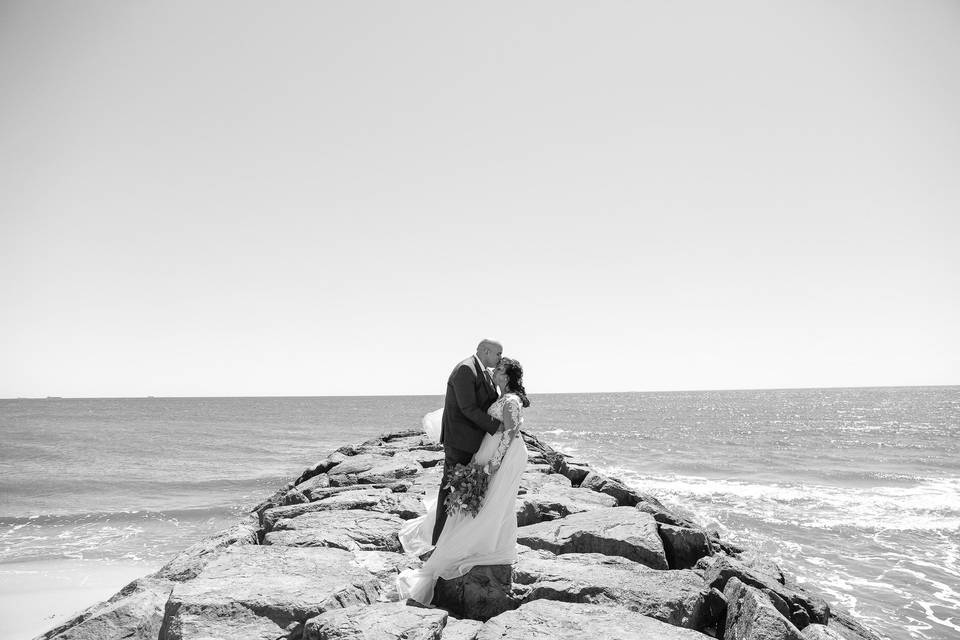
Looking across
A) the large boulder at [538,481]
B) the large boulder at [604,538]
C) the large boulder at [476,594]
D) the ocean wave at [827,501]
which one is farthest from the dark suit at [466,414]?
the ocean wave at [827,501]

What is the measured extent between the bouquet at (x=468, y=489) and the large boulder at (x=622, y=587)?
0.69 m

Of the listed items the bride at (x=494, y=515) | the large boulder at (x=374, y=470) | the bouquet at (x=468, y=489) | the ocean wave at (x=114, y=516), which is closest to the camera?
the bride at (x=494, y=515)

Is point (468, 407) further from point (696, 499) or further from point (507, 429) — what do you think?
point (696, 499)

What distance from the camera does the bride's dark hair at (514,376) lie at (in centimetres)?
458

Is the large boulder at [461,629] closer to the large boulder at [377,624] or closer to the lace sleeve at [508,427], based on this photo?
the large boulder at [377,624]

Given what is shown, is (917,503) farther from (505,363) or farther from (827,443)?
(827,443)

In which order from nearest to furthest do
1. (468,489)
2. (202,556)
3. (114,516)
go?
(468,489)
(202,556)
(114,516)

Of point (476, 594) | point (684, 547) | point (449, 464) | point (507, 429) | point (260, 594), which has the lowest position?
point (684, 547)

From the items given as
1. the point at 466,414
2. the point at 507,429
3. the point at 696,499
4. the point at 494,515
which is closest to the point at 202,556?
the point at 494,515

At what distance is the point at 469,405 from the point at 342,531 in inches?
93.6

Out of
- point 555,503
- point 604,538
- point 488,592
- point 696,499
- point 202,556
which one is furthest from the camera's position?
point 696,499

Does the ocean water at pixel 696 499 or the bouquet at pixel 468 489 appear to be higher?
the bouquet at pixel 468 489

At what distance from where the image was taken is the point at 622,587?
4180mm

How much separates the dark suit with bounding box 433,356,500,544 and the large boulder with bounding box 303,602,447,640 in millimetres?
1202
